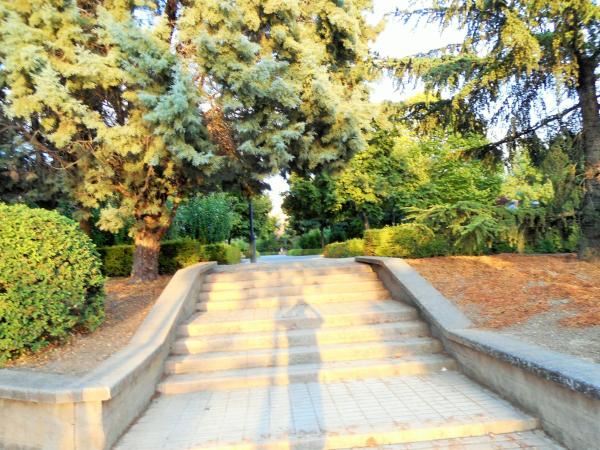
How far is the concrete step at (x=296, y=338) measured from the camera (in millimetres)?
4973

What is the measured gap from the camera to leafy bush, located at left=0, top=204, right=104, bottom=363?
376 centimetres

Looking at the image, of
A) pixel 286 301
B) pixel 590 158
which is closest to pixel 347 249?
pixel 590 158

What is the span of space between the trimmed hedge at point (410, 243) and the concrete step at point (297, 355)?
334cm

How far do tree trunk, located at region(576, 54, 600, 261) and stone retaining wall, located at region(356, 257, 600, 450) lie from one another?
4143 millimetres

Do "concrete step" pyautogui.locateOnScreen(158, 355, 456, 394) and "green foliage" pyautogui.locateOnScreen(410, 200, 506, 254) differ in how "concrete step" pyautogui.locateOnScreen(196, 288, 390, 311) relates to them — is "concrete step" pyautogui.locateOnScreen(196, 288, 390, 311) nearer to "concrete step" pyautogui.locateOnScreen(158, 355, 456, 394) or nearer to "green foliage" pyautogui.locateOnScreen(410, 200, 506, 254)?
"concrete step" pyautogui.locateOnScreen(158, 355, 456, 394)

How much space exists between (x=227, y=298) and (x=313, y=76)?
4.23 m

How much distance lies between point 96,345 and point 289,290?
10.3 feet

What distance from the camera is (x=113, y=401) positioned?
3.25 meters

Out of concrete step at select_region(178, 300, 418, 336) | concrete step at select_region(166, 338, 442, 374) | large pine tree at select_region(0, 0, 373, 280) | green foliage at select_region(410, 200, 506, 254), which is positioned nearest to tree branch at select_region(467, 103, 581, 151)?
green foliage at select_region(410, 200, 506, 254)

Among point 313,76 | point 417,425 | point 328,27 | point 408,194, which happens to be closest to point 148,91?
point 313,76

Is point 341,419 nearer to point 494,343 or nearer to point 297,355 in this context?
point 297,355

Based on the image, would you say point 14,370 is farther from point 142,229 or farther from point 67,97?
point 142,229

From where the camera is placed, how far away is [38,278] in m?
3.89

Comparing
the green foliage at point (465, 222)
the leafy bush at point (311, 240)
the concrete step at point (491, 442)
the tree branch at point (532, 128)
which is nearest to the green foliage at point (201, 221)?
the green foliage at point (465, 222)
